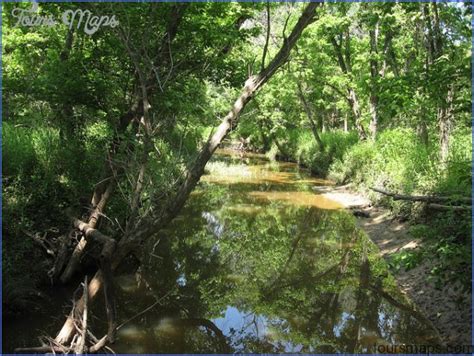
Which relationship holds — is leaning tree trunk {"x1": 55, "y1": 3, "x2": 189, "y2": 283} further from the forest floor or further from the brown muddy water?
the forest floor

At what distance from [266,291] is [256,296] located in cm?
31

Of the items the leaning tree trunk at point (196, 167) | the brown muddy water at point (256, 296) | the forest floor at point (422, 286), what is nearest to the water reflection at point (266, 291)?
the brown muddy water at point (256, 296)

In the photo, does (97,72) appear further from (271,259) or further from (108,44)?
(271,259)

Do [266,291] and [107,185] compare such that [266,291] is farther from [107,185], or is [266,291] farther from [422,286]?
[107,185]

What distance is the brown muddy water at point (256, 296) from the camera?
630 centimetres

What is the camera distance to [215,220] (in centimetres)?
1407

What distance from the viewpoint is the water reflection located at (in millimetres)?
6383

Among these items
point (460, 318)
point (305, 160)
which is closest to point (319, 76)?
point (305, 160)

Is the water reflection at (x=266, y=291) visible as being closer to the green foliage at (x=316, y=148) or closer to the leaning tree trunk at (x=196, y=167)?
the leaning tree trunk at (x=196, y=167)

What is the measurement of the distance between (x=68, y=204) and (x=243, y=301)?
380 cm

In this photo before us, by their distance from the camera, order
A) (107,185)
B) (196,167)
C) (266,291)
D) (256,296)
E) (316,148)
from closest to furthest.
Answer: (196,167)
(107,185)
(256,296)
(266,291)
(316,148)

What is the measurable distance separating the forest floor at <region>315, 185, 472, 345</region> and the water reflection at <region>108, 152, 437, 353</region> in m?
0.23

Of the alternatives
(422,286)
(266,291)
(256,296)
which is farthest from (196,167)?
(422,286)

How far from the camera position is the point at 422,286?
7.79 m
